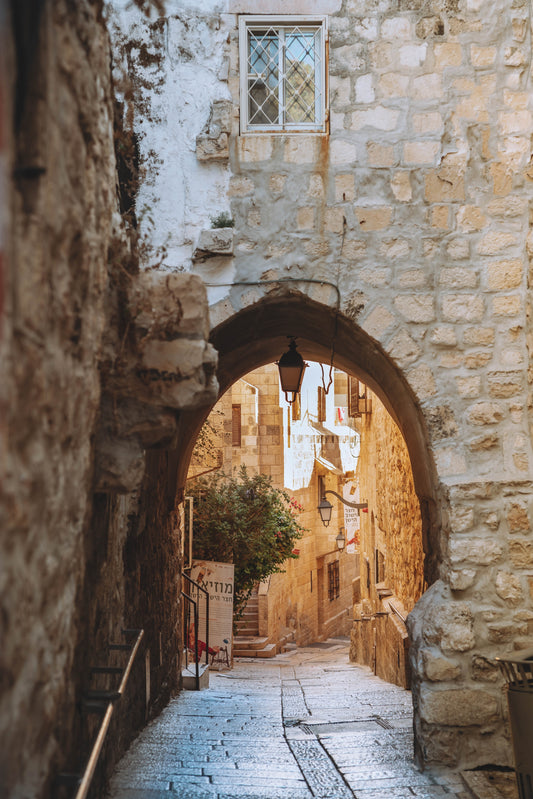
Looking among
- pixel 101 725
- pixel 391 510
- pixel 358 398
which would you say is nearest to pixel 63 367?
pixel 101 725

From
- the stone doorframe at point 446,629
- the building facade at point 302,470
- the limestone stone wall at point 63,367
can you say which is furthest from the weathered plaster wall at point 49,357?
the building facade at point 302,470

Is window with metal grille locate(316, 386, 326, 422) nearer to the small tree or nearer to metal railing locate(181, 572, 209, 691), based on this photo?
the small tree

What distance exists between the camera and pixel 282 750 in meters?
4.95

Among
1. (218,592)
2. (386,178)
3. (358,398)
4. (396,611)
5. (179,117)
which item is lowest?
(396,611)

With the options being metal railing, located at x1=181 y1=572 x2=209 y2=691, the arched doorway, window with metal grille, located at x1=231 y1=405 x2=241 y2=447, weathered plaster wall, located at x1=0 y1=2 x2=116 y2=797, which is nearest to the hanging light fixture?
the arched doorway

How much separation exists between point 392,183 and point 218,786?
11.5 feet

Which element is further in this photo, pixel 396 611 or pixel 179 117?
pixel 396 611

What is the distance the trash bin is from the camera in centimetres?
343

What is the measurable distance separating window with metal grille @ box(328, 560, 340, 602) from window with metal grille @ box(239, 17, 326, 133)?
1889cm

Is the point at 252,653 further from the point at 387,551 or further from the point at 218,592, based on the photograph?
the point at 387,551

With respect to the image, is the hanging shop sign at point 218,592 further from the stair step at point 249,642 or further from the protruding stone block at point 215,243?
the protruding stone block at point 215,243

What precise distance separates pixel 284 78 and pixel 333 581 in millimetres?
19503

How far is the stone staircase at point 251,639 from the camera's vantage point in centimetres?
1452

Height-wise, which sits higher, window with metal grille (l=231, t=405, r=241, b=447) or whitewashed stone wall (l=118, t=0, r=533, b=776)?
window with metal grille (l=231, t=405, r=241, b=447)
